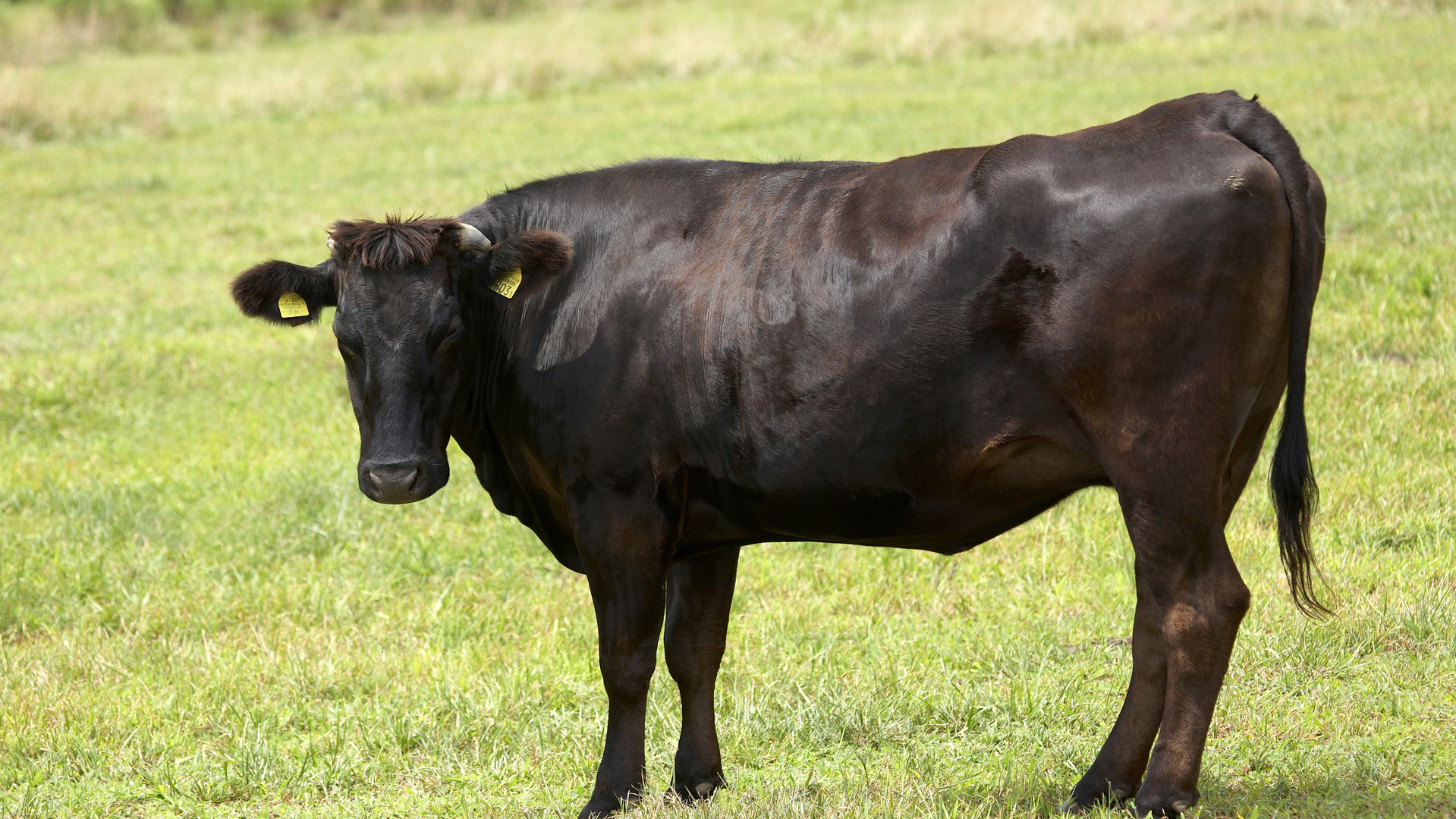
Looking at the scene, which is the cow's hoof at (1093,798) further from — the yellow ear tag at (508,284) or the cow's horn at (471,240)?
the cow's horn at (471,240)

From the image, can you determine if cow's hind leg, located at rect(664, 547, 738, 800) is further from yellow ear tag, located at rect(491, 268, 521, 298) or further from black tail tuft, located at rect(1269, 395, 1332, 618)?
black tail tuft, located at rect(1269, 395, 1332, 618)

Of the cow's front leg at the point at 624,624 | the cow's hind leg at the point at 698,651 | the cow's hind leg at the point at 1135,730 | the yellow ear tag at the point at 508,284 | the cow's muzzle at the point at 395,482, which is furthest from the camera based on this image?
the cow's hind leg at the point at 698,651

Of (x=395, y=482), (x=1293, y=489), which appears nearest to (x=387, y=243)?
(x=395, y=482)

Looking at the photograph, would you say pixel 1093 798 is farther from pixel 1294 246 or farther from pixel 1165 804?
pixel 1294 246

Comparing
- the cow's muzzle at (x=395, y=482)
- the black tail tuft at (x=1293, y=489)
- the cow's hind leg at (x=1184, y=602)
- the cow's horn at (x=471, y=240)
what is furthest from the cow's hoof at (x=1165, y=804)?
the cow's horn at (x=471, y=240)

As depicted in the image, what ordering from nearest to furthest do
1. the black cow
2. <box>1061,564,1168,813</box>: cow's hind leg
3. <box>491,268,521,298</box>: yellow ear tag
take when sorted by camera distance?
1. the black cow
2. <box>1061,564,1168,813</box>: cow's hind leg
3. <box>491,268,521,298</box>: yellow ear tag

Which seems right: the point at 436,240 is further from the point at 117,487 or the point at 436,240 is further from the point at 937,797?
the point at 117,487

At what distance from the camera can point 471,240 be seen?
4301 millimetres

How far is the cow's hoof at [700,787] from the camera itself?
447 cm

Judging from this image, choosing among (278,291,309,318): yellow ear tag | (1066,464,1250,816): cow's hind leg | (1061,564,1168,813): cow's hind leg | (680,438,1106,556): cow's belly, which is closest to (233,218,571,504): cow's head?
(278,291,309,318): yellow ear tag

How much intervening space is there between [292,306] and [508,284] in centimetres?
74

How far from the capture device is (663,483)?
13.9ft

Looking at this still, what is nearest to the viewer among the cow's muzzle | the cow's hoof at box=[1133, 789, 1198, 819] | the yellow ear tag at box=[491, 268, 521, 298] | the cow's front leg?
the cow's hoof at box=[1133, 789, 1198, 819]

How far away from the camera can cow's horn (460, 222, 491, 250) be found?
4.30m
